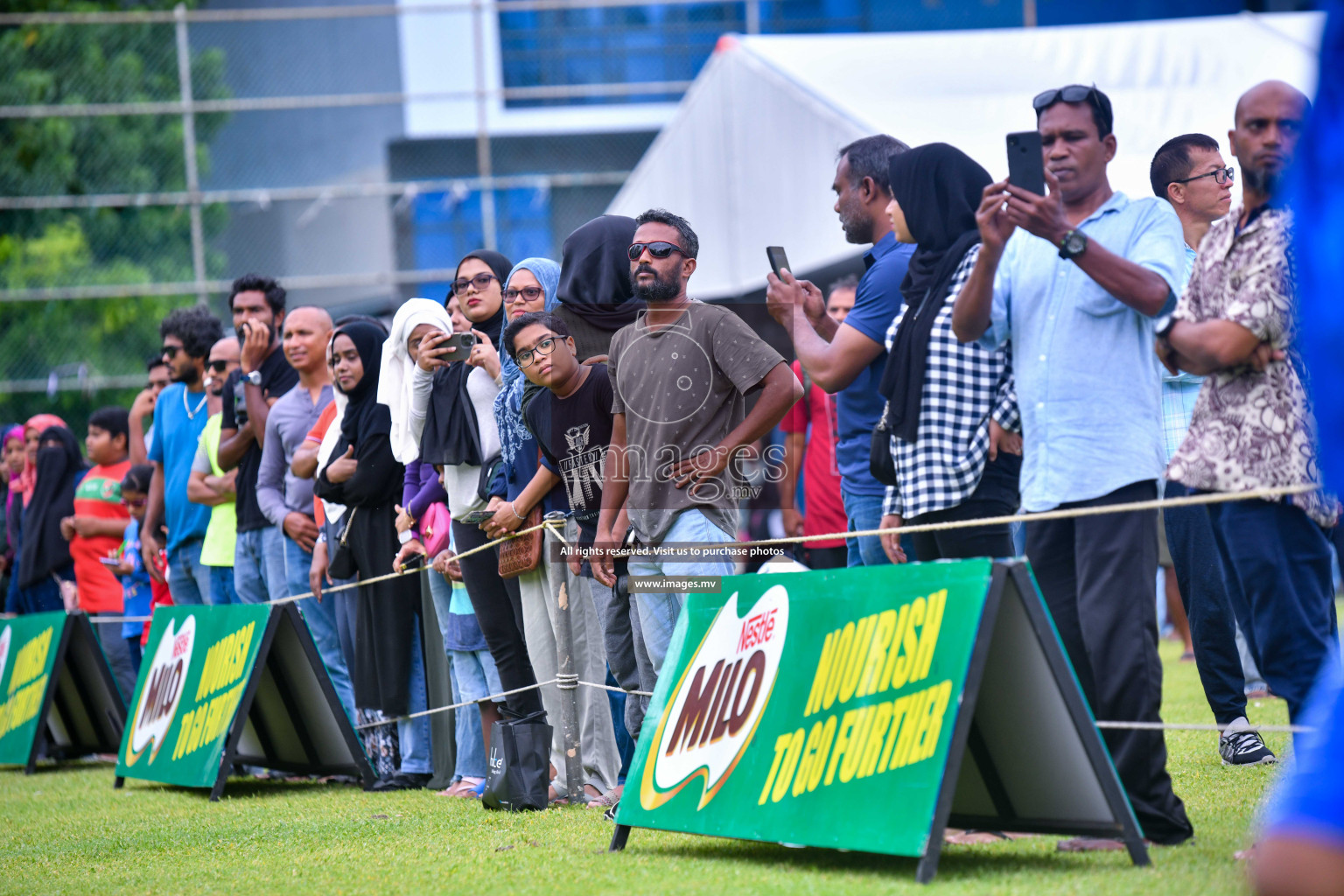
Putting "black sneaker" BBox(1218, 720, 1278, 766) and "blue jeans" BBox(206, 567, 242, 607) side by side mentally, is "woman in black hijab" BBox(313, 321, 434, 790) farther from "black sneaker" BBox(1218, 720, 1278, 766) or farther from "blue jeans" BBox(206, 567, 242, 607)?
"black sneaker" BBox(1218, 720, 1278, 766)

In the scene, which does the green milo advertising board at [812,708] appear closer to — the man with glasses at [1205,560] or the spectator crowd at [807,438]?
the spectator crowd at [807,438]

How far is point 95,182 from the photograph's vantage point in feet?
55.8

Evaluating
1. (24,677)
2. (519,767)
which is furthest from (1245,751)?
(24,677)

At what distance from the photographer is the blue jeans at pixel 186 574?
8.17 meters

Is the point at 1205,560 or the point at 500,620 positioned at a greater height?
the point at 1205,560

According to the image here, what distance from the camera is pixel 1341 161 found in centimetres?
153

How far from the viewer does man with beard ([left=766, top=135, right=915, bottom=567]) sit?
14.1 feet

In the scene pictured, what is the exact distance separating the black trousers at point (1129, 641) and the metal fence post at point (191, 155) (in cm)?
1339

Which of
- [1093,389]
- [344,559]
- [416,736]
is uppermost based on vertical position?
[1093,389]

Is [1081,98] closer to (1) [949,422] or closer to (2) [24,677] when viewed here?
(1) [949,422]

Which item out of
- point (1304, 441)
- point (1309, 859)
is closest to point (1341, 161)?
point (1309, 859)

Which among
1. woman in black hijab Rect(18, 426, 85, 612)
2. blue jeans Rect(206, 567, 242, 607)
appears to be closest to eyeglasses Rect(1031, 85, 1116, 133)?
blue jeans Rect(206, 567, 242, 607)

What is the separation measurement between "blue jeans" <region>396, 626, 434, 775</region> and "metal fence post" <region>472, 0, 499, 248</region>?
9.79 m

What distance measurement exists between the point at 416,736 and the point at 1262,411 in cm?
431
